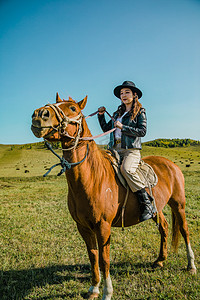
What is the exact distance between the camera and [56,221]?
830 centimetres

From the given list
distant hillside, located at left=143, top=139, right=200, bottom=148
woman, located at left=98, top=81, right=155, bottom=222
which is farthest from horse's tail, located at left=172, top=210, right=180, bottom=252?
distant hillside, located at left=143, top=139, right=200, bottom=148

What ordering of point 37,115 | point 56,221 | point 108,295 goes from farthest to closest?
1. point 56,221
2. point 108,295
3. point 37,115

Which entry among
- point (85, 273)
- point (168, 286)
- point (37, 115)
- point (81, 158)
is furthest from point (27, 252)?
point (37, 115)

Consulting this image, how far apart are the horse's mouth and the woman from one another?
4.37 ft

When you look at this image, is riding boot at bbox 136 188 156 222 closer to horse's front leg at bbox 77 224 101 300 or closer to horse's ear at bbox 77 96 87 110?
horse's front leg at bbox 77 224 101 300

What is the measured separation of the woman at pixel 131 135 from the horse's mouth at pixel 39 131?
1.33m

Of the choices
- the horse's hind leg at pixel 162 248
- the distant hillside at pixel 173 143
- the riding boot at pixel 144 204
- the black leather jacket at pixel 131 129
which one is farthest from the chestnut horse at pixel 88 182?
the distant hillside at pixel 173 143

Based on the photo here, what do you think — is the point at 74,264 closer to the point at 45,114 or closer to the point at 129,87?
the point at 45,114

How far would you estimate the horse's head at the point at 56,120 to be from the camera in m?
2.44

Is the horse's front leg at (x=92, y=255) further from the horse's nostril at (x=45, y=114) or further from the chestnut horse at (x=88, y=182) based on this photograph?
the horse's nostril at (x=45, y=114)

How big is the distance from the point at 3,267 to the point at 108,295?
2.97 metres

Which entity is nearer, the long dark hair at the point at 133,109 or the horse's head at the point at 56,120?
the horse's head at the point at 56,120

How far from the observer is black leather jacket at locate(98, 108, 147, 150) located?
11.5ft

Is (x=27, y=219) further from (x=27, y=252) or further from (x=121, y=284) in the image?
(x=121, y=284)
